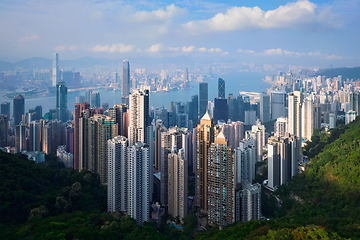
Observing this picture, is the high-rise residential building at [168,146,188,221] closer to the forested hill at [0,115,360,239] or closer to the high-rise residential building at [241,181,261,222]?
the forested hill at [0,115,360,239]

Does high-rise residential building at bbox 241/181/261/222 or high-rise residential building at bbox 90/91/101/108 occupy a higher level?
high-rise residential building at bbox 90/91/101/108

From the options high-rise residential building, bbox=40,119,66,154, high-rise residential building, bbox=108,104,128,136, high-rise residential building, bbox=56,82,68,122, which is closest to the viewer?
high-rise residential building, bbox=108,104,128,136

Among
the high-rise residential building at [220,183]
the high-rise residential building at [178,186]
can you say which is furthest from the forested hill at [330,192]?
the high-rise residential building at [178,186]

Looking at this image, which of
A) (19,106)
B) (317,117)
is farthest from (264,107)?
(19,106)

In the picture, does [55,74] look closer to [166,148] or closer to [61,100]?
[61,100]

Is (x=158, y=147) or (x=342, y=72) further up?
(x=342, y=72)

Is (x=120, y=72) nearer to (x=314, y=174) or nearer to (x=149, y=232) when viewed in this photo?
(x=314, y=174)

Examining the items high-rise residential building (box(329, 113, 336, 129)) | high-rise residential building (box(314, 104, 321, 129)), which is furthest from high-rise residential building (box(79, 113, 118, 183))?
high-rise residential building (box(329, 113, 336, 129))
